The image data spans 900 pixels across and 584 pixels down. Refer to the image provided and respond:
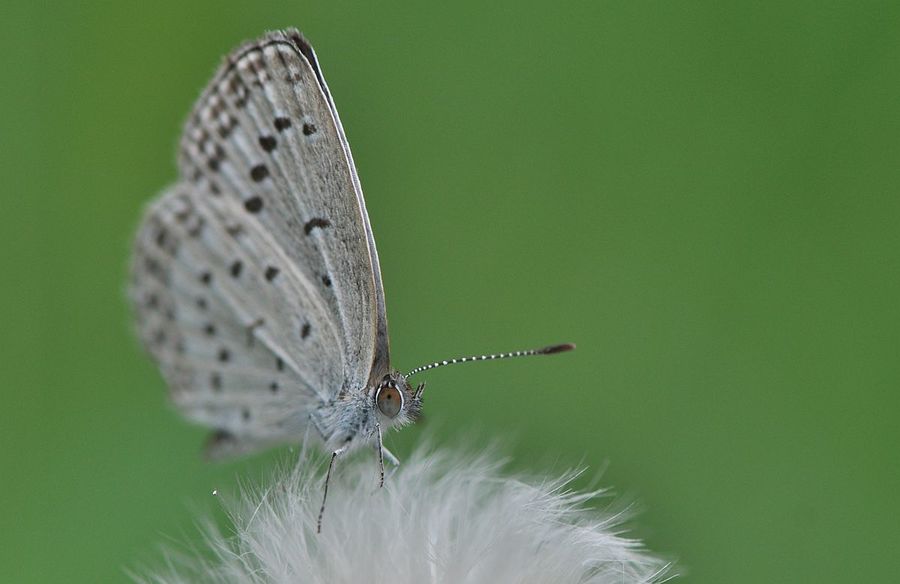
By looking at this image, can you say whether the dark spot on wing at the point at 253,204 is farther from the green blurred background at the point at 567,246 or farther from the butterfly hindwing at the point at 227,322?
the green blurred background at the point at 567,246

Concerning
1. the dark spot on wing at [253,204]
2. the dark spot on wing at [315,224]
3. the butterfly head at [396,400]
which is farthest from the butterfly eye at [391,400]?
the dark spot on wing at [253,204]

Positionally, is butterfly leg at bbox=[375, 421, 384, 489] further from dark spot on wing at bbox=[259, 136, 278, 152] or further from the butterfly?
dark spot on wing at bbox=[259, 136, 278, 152]

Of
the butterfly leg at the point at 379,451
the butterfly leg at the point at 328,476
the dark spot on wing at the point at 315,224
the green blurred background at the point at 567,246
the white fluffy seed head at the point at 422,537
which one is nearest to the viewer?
the white fluffy seed head at the point at 422,537

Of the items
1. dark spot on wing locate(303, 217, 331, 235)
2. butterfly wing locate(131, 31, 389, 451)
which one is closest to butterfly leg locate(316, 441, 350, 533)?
butterfly wing locate(131, 31, 389, 451)

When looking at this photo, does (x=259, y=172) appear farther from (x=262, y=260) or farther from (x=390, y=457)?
(x=390, y=457)

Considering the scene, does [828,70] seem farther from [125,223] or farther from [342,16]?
[125,223]

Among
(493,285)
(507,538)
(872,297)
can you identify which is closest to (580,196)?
(493,285)
